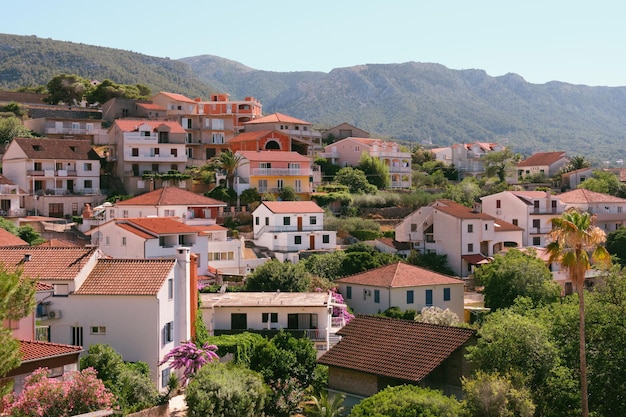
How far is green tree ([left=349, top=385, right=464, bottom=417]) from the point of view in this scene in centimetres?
2784

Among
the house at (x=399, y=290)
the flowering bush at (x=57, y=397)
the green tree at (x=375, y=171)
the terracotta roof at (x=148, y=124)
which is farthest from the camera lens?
the green tree at (x=375, y=171)

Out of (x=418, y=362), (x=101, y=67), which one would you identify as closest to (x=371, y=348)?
(x=418, y=362)

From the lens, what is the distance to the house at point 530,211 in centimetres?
A: 7794

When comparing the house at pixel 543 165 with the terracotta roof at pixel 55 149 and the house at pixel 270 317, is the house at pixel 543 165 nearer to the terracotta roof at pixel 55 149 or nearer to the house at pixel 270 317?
the terracotta roof at pixel 55 149

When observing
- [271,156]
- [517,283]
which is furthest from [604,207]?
[517,283]

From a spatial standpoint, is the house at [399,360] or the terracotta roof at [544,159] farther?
the terracotta roof at [544,159]

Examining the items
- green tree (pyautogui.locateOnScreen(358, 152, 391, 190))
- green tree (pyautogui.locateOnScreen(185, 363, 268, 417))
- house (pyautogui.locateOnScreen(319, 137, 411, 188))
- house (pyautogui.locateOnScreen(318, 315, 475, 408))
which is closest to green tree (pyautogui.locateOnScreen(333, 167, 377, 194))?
green tree (pyautogui.locateOnScreen(358, 152, 391, 190))

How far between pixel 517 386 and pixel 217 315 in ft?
66.4

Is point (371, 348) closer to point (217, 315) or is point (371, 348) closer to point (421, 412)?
point (421, 412)

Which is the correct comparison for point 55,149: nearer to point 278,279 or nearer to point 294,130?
point 294,130

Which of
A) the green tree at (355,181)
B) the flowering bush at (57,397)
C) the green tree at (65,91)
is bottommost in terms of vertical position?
the flowering bush at (57,397)

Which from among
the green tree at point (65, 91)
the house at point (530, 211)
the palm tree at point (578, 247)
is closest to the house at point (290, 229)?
the house at point (530, 211)

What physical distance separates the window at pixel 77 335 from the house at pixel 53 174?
36107 mm

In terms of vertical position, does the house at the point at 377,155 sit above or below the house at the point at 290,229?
above
